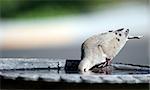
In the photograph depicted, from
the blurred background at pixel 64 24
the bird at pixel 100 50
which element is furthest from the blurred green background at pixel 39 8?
the bird at pixel 100 50

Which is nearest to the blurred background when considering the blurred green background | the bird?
the blurred green background

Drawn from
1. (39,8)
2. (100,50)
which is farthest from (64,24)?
(100,50)

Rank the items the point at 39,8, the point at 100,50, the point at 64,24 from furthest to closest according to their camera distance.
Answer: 1. the point at 39,8
2. the point at 64,24
3. the point at 100,50

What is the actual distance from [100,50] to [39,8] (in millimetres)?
9221

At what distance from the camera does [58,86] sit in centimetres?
178

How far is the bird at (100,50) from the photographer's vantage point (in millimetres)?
2166

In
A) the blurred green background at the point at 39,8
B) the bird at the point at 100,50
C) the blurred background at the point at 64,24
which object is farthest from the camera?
the blurred green background at the point at 39,8

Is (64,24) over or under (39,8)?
under

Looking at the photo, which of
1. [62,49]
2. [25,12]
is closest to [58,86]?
[62,49]

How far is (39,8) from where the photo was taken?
1134cm

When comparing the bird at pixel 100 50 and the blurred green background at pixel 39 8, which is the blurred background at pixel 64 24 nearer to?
the blurred green background at pixel 39 8

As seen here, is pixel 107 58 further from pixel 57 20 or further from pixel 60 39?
pixel 57 20

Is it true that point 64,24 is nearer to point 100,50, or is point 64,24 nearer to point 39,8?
point 39,8

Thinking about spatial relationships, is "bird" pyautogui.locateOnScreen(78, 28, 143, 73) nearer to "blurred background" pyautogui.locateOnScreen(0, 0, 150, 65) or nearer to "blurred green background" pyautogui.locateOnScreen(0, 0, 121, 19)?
"blurred background" pyautogui.locateOnScreen(0, 0, 150, 65)
